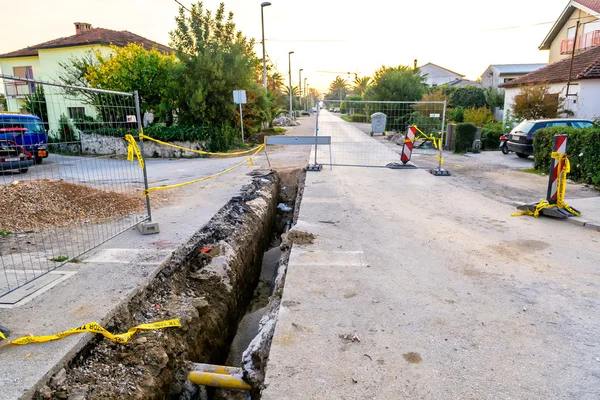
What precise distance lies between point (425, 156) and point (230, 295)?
12.9 metres

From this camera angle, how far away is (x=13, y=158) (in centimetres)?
542

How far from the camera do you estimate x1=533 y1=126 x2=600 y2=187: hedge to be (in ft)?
32.0

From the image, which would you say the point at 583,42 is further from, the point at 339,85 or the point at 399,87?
the point at 339,85

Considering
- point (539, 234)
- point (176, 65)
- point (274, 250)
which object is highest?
point (176, 65)

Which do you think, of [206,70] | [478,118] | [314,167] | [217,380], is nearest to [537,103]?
[478,118]

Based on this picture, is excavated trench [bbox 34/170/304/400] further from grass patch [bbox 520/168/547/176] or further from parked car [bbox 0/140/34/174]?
grass patch [bbox 520/168/547/176]

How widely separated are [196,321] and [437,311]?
94.7 inches

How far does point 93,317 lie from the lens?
141 inches

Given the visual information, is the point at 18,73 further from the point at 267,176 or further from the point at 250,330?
the point at 250,330

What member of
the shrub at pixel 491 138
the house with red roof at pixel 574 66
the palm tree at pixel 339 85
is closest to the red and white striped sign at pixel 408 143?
the shrub at pixel 491 138

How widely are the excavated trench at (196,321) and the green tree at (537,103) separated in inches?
653

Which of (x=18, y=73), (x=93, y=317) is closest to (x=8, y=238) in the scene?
(x=93, y=317)

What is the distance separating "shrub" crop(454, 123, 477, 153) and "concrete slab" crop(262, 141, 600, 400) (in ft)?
34.9

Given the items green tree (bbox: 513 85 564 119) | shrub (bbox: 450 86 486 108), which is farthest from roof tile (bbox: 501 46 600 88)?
shrub (bbox: 450 86 486 108)
